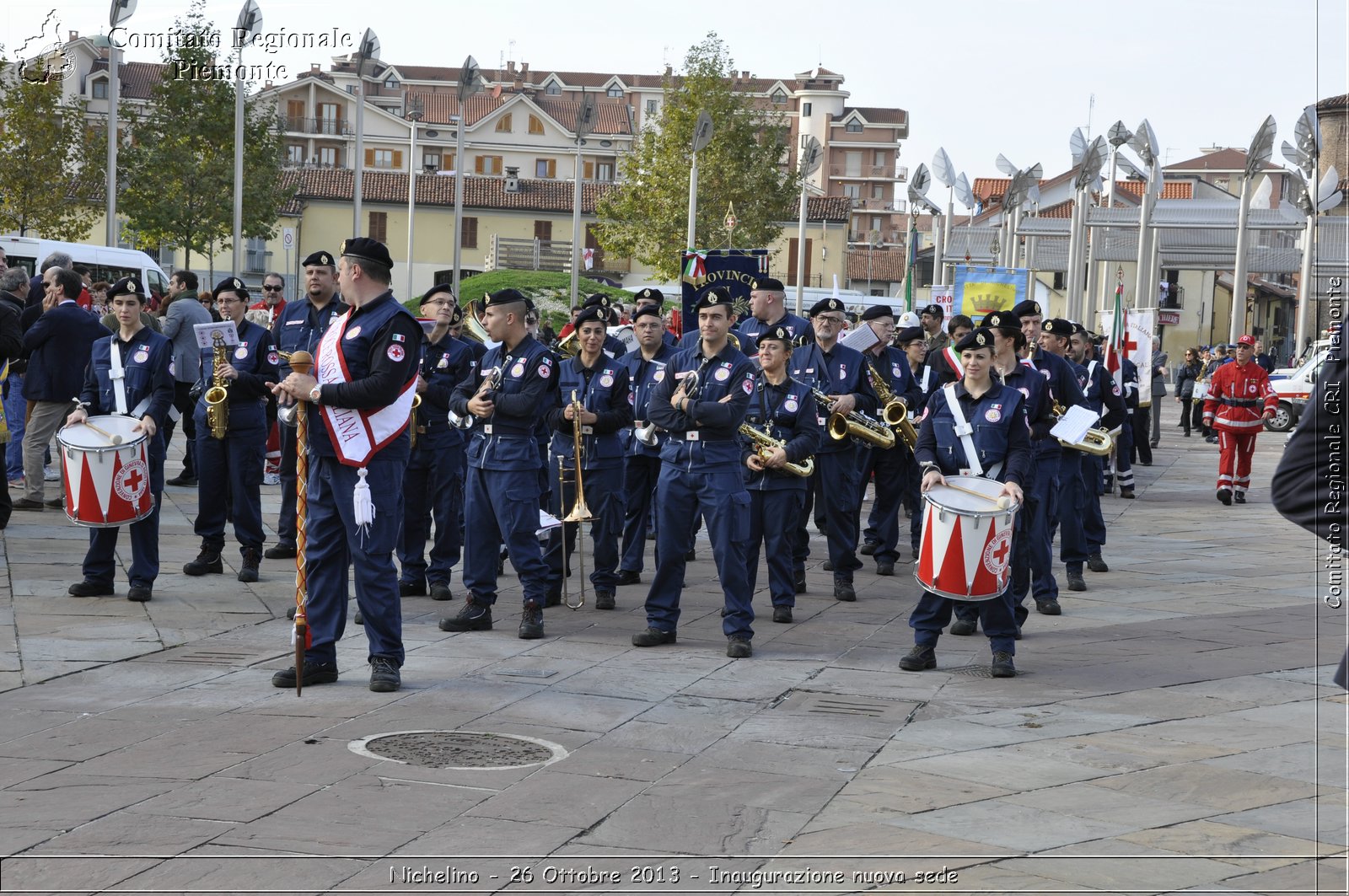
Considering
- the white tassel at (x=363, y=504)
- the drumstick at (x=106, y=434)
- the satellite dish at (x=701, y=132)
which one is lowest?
the white tassel at (x=363, y=504)

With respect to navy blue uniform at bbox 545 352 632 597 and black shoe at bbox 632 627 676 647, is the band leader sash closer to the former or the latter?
black shoe at bbox 632 627 676 647

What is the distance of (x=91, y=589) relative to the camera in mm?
9844

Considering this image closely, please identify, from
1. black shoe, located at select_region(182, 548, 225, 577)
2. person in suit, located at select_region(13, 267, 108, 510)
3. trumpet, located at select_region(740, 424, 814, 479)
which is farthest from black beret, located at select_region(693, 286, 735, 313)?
person in suit, located at select_region(13, 267, 108, 510)

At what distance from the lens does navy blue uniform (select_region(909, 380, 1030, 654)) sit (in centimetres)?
849

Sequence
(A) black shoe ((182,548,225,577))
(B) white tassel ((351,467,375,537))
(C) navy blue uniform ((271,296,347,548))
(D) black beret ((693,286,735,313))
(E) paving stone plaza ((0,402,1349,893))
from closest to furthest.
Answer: (E) paving stone plaza ((0,402,1349,893))
(B) white tassel ((351,467,375,537))
(D) black beret ((693,286,735,313))
(C) navy blue uniform ((271,296,347,548))
(A) black shoe ((182,548,225,577))

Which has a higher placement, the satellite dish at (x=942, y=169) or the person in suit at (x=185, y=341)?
the satellite dish at (x=942, y=169)

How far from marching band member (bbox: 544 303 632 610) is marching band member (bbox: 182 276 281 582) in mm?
2037

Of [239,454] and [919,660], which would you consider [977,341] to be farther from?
[239,454]

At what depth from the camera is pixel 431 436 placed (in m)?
10.5

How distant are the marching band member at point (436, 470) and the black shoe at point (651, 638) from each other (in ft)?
6.32

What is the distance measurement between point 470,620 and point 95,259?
2302 cm

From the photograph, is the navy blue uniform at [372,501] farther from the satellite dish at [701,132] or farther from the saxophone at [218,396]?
the satellite dish at [701,132]

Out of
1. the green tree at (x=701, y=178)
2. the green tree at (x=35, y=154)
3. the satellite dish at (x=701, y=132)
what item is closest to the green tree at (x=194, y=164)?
the green tree at (x=35, y=154)

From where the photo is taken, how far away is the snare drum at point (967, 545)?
802 cm
